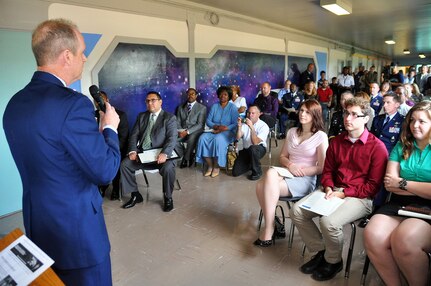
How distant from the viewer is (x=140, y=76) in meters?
4.75

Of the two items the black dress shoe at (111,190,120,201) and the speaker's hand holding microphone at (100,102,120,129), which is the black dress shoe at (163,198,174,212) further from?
the speaker's hand holding microphone at (100,102,120,129)

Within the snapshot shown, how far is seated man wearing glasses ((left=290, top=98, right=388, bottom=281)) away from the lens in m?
2.21

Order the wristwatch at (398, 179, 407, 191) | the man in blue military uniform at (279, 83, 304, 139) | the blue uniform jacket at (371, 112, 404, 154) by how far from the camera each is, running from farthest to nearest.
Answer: the man in blue military uniform at (279, 83, 304, 139) → the blue uniform jacket at (371, 112, 404, 154) → the wristwatch at (398, 179, 407, 191)

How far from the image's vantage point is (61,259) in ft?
4.28

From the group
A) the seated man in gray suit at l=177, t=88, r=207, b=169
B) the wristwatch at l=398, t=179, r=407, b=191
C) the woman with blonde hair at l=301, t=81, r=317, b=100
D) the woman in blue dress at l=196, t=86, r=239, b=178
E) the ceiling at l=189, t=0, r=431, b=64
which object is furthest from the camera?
the woman with blonde hair at l=301, t=81, r=317, b=100

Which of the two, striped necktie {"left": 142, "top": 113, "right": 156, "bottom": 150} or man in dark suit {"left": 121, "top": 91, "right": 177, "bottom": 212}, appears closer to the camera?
man in dark suit {"left": 121, "top": 91, "right": 177, "bottom": 212}

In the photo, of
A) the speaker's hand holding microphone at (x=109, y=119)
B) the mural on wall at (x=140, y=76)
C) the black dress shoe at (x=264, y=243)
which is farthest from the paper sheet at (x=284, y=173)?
the mural on wall at (x=140, y=76)

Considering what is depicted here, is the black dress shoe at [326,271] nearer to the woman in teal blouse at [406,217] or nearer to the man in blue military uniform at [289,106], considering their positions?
the woman in teal blouse at [406,217]

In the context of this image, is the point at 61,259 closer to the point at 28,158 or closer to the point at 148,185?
the point at 28,158

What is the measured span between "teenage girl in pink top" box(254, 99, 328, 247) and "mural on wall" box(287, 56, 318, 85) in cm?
660

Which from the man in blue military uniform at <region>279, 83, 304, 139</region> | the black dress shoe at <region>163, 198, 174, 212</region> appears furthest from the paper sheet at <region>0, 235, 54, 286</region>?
the man in blue military uniform at <region>279, 83, 304, 139</region>

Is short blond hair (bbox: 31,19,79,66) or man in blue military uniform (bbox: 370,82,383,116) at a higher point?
short blond hair (bbox: 31,19,79,66)

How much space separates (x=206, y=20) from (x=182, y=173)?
2873 millimetres

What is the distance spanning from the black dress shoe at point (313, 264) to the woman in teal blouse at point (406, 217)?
41 cm
